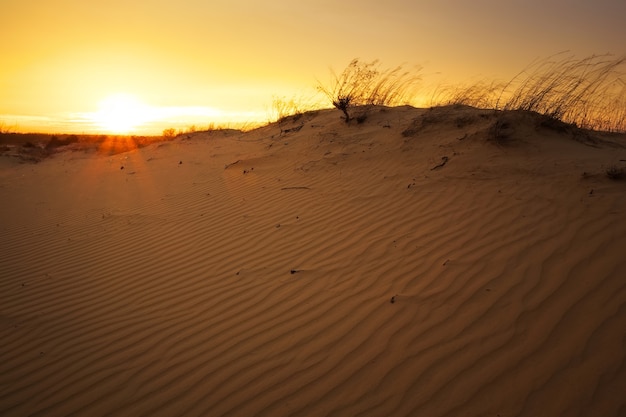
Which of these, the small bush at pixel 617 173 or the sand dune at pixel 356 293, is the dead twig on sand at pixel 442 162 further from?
the small bush at pixel 617 173

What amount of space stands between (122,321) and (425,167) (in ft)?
14.3

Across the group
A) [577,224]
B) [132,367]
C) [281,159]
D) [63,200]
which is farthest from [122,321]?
[63,200]

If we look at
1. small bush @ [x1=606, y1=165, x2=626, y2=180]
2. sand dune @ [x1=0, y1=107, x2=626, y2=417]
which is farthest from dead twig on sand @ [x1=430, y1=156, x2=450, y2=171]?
small bush @ [x1=606, y1=165, x2=626, y2=180]

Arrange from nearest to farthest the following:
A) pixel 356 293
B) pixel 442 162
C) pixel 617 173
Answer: pixel 356 293
pixel 617 173
pixel 442 162

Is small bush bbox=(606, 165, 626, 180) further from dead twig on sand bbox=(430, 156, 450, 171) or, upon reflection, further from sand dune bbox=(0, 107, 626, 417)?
dead twig on sand bbox=(430, 156, 450, 171)

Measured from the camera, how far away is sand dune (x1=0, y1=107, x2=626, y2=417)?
251cm

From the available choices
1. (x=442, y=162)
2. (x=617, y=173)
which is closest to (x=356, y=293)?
(x=442, y=162)

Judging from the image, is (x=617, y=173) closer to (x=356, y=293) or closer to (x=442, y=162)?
(x=442, y=162)

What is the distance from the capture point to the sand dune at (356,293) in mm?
2506

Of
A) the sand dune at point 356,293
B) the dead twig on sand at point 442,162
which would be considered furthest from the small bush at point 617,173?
the dead twig on sand at point 442,162

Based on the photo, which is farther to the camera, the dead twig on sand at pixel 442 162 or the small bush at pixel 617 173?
the dead twig on sand at pixel 442 162

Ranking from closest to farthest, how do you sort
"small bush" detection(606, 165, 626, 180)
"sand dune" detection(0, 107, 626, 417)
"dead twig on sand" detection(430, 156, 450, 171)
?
"sand dune" detection(0, 107, 626, 417), "small bush" detection(606, 165, 626, 180), "dead twig on sand" detection(430, 156, 450, 171)

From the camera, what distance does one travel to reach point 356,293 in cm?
346

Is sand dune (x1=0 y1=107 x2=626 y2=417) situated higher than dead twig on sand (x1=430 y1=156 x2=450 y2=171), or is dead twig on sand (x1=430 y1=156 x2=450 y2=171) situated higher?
dead twig on sand (x1=430 y1=156 x2=450 y2=171)
